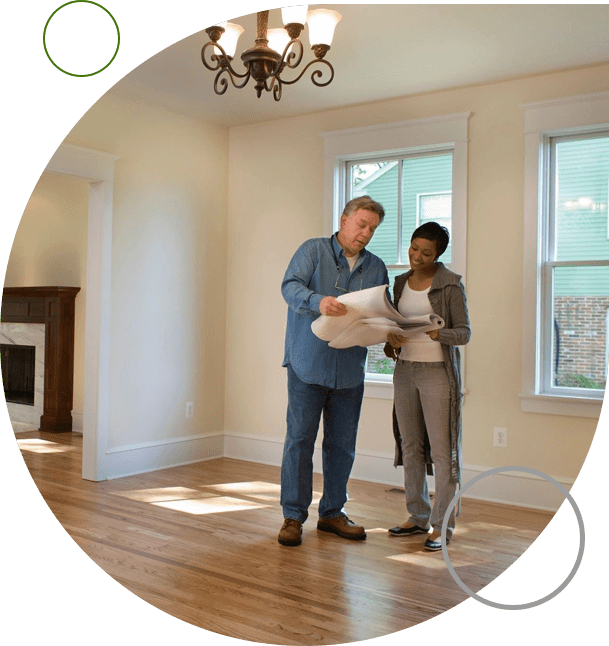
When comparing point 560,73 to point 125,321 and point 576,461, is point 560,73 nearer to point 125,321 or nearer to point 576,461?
point 576,461

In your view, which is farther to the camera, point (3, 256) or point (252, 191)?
point (252, 191)

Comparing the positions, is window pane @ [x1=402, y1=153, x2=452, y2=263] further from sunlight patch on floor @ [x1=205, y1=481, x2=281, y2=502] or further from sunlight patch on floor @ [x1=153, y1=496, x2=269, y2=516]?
sunlight patch on floor @ [x1=153, y1=496, x2=269, y2=516]

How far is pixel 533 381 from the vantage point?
364 cm

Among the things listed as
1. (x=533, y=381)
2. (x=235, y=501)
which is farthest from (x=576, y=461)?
(x=235, y=501)

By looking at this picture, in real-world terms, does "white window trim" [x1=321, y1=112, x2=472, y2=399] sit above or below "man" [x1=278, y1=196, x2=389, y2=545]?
above

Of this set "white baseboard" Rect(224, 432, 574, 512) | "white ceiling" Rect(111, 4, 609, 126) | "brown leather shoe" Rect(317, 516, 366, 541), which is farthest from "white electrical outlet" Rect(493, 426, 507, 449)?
"white ceiling" Rect(111, 4, 609, 126)

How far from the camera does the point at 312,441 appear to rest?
9.41ft

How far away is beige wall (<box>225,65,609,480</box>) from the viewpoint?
3670 mm

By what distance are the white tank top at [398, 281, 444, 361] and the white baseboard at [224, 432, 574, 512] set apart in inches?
32.6

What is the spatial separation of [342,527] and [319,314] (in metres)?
0.97

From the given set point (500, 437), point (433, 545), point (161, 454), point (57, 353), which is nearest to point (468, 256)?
point (500, 437)

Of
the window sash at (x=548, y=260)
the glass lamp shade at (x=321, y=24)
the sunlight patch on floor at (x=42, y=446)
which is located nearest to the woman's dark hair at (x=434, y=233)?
the glass lamp shade at (x=321, y=24)

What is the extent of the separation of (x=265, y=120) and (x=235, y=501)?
2.54 m

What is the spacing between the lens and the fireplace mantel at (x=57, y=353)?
588 centimetres
